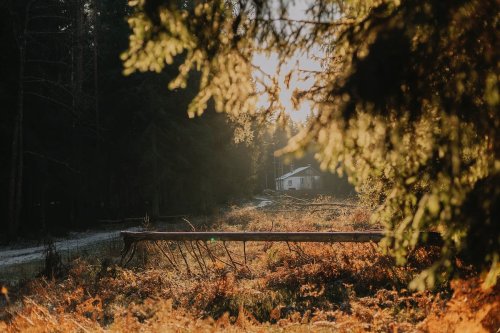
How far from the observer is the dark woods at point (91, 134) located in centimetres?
2191

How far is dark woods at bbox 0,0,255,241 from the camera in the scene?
2191 cm

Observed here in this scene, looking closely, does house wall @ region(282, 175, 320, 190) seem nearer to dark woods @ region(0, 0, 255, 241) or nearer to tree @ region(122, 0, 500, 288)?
dark woods @ region(0, 0, 255, 241)

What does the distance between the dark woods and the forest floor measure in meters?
13.0

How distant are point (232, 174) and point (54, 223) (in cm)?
1351

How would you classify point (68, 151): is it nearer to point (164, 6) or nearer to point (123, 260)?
point (123, 260)

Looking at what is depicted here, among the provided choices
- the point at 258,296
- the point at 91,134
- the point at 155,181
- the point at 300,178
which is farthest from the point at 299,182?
the point at 258,296

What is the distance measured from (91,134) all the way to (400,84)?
2774 cm

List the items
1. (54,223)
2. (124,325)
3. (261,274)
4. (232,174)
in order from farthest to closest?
(232,174) < (54,223) < (261,274) < (124,325)

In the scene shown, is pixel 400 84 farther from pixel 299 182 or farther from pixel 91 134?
pixel 299 182

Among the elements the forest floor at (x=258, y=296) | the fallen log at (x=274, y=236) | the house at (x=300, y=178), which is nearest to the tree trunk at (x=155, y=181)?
the forest floor at (x=258, y=296)

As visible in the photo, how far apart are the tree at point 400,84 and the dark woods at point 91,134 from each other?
64.3ft

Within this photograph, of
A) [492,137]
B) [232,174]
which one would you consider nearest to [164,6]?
[492,137]

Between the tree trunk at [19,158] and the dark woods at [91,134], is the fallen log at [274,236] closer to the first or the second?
the tree trunk at [19,158]

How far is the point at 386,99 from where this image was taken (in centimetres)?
309
